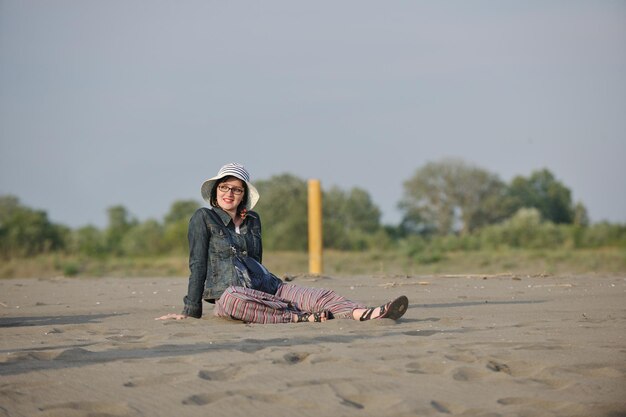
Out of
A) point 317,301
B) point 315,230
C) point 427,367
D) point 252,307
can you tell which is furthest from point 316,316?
point 315,230

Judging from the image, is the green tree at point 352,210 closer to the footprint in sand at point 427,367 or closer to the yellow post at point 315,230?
the yellow post at point 315,230

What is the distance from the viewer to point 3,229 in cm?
3188

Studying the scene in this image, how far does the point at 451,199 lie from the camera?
5200 cm

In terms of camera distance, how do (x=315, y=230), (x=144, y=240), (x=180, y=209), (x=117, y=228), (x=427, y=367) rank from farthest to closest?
1. (x=180, y=209)
2. (x=117, y=228)
3. (x=144, y=240)
4. (x=315, y=230)
5. (x=427, y=367)

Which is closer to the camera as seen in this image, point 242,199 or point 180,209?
point 242,199

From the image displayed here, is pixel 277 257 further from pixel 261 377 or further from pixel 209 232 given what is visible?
pixel 261 377

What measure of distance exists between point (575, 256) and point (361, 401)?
21.4m

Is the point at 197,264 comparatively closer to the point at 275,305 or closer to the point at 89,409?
the point at 275,305

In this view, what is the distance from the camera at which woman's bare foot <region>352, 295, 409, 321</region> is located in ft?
23.9

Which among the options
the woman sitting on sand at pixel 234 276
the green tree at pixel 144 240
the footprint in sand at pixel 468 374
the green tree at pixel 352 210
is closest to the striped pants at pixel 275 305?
the woman sitting on sand at pixel 234 276

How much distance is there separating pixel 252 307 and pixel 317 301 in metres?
0.55

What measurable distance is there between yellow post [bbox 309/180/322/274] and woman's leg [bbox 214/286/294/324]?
909cm

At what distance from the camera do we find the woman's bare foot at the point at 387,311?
727cm

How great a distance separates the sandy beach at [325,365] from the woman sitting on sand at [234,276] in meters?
0.24
